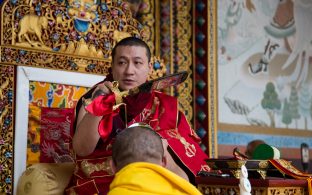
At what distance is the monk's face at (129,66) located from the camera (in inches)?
104

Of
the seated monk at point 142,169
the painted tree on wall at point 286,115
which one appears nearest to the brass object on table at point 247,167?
the seated monk at point 142,169

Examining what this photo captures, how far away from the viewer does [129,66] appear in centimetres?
267

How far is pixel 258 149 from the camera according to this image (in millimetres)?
2496

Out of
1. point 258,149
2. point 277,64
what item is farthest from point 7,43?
point 277,64

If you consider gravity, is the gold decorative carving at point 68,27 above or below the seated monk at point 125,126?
above

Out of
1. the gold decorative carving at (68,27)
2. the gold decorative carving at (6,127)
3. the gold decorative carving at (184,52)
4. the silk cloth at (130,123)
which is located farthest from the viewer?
the gold decorative carving at (184,52)

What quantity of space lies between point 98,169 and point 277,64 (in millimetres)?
2602

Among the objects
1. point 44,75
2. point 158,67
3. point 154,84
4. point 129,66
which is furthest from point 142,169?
point 158,67

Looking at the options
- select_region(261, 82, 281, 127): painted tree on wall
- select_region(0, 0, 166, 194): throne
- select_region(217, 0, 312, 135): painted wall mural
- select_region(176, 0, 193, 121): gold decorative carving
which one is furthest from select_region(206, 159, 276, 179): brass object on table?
select_region(261, 82, 281, 127): painted tree on wall

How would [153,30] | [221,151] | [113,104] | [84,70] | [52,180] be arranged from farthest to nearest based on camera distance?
[221,151]
[153,30]
[84,70]
[52,180]
[113,104]

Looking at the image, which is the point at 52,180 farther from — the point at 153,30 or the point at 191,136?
the point at 153,30

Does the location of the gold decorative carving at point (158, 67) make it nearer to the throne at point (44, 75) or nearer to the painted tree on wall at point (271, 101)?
the throne at point (44, 75)

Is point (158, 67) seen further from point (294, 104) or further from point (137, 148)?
point (137, 148)

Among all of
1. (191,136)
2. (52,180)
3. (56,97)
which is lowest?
(52,180)
